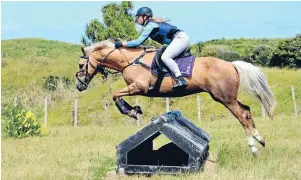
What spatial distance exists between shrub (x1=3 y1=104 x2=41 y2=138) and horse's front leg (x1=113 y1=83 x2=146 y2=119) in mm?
7115

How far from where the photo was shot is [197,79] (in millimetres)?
9375

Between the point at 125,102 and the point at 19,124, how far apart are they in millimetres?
7385

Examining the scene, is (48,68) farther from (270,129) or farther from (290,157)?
(290,157)

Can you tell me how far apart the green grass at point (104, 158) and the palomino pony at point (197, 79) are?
0.72m

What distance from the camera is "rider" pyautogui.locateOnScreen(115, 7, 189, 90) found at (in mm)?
9031

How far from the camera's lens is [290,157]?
924 cm

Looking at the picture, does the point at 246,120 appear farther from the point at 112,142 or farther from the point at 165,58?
the point at 112,142

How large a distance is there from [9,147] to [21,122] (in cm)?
318

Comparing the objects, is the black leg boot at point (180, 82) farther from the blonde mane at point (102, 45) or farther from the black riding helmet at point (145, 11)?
the blonde mane at point (102, 45)

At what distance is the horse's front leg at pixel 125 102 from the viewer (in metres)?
8.93

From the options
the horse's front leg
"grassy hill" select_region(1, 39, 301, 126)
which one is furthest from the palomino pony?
"grassy hill" select_region(1, 39, 301, 126)

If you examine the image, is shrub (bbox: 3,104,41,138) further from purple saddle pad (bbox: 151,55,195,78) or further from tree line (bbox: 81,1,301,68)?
tree line (bbox: 81,1,301,68)

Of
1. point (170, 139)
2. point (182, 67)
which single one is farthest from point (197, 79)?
point (170, 139)

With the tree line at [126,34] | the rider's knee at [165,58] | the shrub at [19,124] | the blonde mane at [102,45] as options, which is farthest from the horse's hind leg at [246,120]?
the tree line at [126,34]
